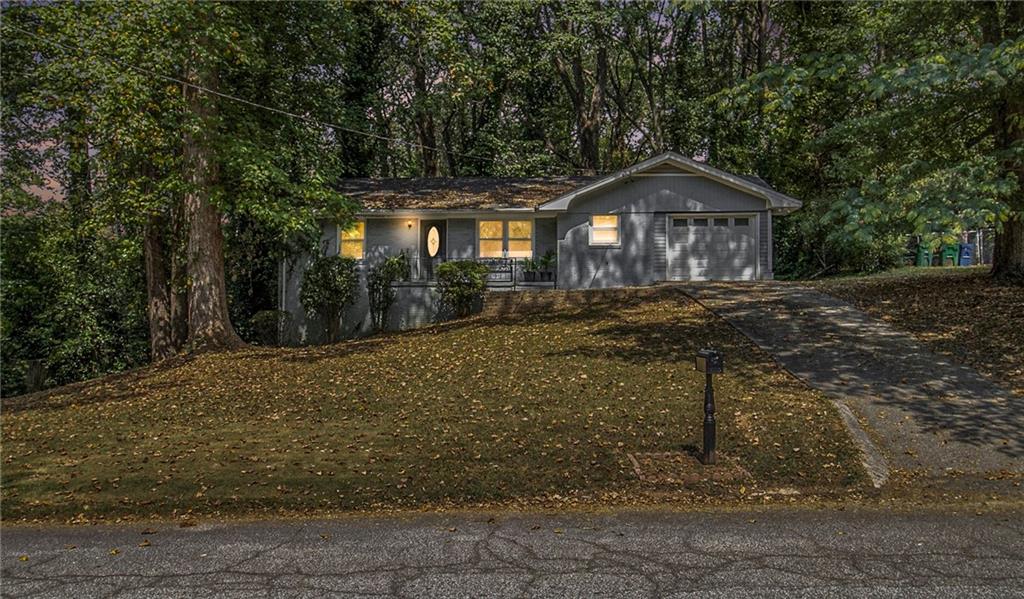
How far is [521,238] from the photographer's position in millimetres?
21391

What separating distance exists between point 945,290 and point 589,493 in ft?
41.6

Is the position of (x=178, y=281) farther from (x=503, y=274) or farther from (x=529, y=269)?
(x=529, y=269)

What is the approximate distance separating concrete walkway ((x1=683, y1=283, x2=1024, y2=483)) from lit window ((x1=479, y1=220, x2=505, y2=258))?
843 centimetres

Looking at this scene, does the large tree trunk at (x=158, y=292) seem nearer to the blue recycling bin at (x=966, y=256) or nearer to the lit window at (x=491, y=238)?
the lit window at (x=491, y=238)

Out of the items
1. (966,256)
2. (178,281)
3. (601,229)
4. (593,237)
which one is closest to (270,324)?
(178,281)

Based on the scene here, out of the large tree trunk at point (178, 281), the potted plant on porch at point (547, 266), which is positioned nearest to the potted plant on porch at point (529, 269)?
the potted plant on porch at point (547, 266)

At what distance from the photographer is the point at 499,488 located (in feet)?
21.2

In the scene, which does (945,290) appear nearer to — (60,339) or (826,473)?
(826,473)

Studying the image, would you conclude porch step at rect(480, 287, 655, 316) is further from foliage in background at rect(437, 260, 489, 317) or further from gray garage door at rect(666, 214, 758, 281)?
gray garage door at rect(666, 214, 758, 281)

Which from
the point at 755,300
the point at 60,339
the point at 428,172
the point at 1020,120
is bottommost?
the point at 60,339

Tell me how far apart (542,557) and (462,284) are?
14309mm

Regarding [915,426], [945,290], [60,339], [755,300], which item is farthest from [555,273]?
[60,339]

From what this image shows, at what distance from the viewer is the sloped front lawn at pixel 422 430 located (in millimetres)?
6402

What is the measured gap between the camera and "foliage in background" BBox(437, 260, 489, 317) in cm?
1878
